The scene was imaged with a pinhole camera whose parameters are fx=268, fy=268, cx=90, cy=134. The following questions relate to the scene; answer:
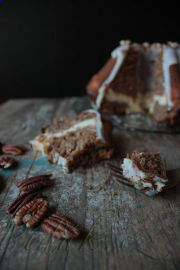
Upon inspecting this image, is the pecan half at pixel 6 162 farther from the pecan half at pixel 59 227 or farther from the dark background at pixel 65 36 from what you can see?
the dark background at pixel 65 36

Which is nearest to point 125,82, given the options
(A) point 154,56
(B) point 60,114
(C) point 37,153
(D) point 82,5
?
(A) point 154,56

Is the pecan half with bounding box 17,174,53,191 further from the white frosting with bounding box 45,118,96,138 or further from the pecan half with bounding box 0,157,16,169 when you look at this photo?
the white frosting with bounding box 45,118,96,138

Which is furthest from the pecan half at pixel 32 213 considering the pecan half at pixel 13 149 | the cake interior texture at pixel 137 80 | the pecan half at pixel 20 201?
the cake interior texture at pixel 137 80

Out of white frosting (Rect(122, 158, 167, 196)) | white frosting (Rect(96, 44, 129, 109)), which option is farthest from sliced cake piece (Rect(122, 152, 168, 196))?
white frosting (Rect(96, 44, 129, 109))

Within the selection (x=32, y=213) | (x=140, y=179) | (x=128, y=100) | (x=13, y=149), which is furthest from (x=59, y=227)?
(x=128, y=100)

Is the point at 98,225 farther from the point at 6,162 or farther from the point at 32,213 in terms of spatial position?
the point at 6,162

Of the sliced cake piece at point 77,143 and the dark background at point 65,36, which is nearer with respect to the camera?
the sliced cake piece at point 77,143

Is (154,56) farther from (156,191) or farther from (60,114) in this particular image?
(156,191)
